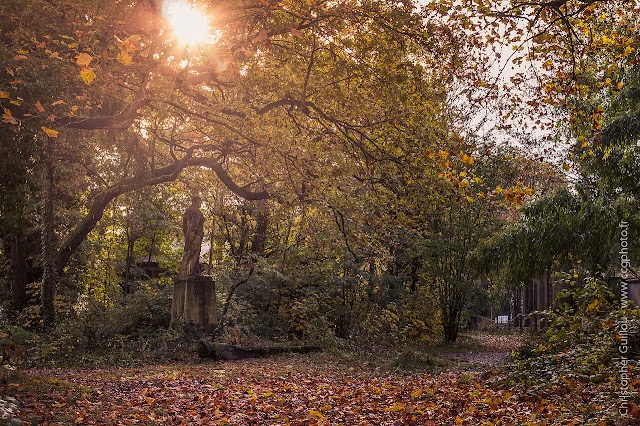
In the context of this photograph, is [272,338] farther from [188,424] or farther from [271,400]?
[188,424]

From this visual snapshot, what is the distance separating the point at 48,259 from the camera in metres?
18.5

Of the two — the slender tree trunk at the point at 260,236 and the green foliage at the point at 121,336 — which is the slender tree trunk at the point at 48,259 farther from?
the slender tree trunk at the point at 260,236

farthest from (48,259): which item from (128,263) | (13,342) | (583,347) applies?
(583,347)

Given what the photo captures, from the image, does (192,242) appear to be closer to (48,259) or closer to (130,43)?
(48,259)

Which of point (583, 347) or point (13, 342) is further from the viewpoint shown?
point (583, 347)

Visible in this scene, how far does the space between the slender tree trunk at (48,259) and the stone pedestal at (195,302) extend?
395 cm

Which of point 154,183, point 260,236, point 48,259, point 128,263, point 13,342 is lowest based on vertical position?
point 13,342

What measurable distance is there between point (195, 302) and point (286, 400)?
848cm

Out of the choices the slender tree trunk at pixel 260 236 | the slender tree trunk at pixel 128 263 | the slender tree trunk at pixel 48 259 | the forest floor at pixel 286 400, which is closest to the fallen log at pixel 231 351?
the forest floor at pixel 286 400

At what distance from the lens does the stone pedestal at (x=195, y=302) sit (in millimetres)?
16672

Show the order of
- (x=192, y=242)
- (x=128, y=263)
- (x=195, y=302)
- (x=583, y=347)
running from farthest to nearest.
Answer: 1. (x=128, y=263)
2. (x=192, y=242)
3. (x=195, y=302)
4. (x=583, y=347)

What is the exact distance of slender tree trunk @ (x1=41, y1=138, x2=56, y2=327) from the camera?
1825 centimetres

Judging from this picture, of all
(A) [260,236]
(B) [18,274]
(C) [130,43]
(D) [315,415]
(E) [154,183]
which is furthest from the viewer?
(A) [260,236]

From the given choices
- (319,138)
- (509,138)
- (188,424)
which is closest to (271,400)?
(188,424)
